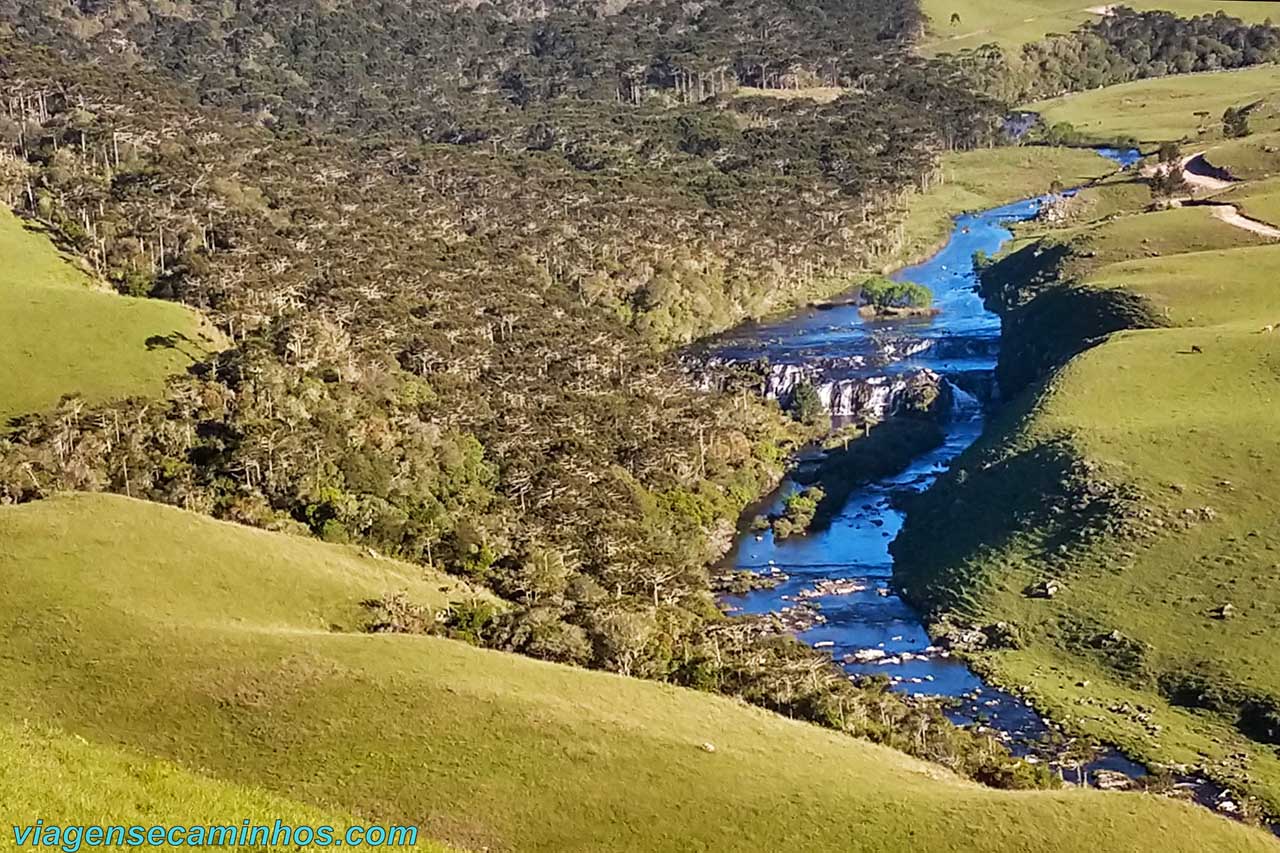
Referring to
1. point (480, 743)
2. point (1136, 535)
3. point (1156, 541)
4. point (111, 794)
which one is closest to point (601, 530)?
point (1136, 535)

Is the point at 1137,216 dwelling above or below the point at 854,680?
above

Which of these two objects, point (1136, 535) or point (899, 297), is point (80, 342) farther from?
point (899, 297)

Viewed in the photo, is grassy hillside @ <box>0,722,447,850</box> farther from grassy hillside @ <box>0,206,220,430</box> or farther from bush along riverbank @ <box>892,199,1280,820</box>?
grassy hillside @ <box>0,206,220,430</box>

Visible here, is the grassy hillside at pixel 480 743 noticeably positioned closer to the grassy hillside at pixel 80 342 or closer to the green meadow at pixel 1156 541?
the green meadow at pixel 1156 541

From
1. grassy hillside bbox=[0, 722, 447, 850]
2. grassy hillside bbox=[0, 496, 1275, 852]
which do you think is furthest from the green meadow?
grassy hillside bbox=[0, 722, 447, 850]

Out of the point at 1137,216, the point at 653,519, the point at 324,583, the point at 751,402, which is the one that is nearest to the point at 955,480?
the point at 653,519

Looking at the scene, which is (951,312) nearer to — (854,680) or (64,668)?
(854,680)

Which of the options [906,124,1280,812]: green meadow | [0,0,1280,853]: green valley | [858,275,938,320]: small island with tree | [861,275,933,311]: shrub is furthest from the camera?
[861,275,933,311]: shrub

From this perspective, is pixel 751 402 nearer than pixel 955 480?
No
